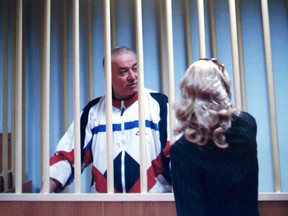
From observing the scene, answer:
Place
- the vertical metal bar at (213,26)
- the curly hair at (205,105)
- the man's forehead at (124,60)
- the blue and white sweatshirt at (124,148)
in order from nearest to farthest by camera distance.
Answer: the curly hair at (205,105), the blue and white sweatshirt at (124,148), the man's forehead at (124,60), the vertical metal bar at (213,26)

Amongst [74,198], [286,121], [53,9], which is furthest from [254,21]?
[74,198]

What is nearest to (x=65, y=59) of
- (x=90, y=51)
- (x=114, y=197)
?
(x=90, y=51)

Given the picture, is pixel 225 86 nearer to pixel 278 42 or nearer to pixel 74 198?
pixel 74 198

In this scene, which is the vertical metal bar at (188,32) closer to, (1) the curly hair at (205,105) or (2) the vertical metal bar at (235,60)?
(2) the vertical metal bar at (235,60)

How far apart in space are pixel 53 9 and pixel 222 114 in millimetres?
1325

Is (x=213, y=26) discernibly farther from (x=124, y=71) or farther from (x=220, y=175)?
(x=220, y=175)

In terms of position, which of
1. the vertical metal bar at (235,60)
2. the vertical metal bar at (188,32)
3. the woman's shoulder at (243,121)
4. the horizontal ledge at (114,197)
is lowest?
the horizontal ledge at (114,197)

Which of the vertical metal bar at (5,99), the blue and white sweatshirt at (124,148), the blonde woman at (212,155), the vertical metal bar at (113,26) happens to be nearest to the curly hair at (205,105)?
the blonde woman at (212,155)

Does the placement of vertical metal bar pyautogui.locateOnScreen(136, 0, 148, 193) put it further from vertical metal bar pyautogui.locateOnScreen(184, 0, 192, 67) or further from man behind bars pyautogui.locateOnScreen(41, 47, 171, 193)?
vertical metal bar pyautogui.locateOnScreen(184, 0, 192, 67)

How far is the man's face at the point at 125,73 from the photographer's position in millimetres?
1421

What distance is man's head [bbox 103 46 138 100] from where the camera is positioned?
55.9 inches

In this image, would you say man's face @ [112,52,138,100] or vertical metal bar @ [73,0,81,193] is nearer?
vertical metal bar @ [73,0,81,193]

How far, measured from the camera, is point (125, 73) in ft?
4.69

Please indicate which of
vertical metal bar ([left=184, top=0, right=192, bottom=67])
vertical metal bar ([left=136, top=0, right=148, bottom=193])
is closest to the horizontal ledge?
vertical metal bar ([left=136, top=0, right=148, bottom=193])
